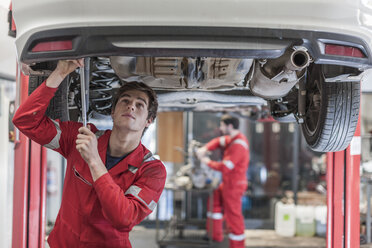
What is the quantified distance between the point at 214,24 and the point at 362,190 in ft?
13.5

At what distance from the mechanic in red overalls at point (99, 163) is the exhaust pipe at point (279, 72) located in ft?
1.70

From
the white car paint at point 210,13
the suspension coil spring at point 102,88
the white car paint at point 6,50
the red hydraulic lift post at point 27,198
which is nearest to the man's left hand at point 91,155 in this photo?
the white car paint at point 210,13

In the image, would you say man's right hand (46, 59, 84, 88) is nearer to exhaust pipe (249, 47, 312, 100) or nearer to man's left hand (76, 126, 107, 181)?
man's left hand (76, 126, 107, 181)

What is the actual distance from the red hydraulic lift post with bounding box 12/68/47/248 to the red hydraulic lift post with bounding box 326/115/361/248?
68.9 inches

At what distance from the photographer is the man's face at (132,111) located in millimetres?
1569

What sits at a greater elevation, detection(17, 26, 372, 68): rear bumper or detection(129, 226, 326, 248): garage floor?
detection(17, 26, 372, 68): rear bumper

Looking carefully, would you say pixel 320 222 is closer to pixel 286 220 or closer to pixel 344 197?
pixel 286 220

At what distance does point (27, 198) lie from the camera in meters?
2.31

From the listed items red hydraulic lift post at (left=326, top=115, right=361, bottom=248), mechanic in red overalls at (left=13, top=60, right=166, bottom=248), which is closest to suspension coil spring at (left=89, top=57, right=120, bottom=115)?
mechanic in red overalls at (left=13, top=60, right=166, bottom=248)

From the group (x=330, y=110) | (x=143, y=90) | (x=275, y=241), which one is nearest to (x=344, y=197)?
(x=330, y=110)

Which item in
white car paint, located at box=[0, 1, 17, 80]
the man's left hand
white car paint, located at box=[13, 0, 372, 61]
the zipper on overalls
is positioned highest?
white car paint, located at box=[0, 1, 17, 80]

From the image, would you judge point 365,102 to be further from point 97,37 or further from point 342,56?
point 97,37

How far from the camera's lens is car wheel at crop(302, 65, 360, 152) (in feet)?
5.94

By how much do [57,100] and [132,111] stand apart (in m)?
0.46
